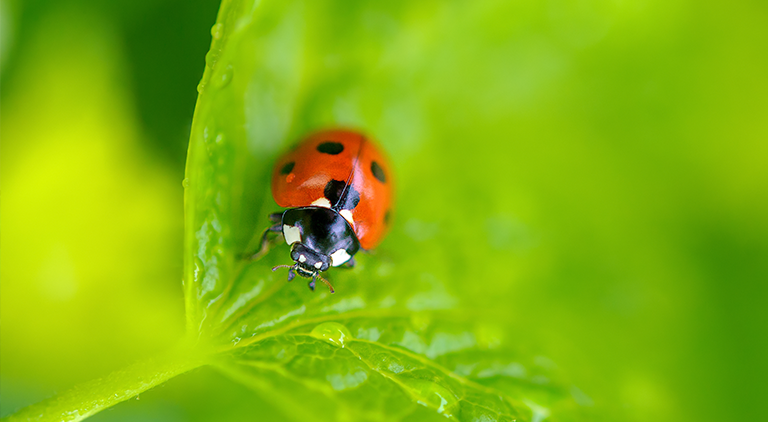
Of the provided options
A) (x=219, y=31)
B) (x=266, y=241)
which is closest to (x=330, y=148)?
(x=266, y=241)

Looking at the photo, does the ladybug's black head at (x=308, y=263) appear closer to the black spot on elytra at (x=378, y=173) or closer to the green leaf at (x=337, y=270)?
the green leaf at (x=337, y=270)

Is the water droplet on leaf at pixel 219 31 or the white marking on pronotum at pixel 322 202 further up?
the white marking on pronotum at pixel 322 202

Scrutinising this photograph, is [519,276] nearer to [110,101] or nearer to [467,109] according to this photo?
[467,109]

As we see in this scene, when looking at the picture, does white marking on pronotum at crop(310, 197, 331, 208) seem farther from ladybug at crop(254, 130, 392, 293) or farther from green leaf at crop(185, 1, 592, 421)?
green leaf at crop(185, 1, 592, 421)

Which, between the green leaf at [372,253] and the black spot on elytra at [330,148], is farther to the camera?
the black spot on elytra at [330,148]

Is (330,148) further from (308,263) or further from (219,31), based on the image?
(219,31)

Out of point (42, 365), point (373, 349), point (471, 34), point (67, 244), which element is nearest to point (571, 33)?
point (471, 34)

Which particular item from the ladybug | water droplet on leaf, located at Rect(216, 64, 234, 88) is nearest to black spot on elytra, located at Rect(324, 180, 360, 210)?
the ladybug

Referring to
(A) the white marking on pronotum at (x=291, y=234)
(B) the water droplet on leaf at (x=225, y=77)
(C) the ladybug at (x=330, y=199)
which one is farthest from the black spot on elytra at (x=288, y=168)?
(B) the water droplet on leaf at (x=225, y=77)
